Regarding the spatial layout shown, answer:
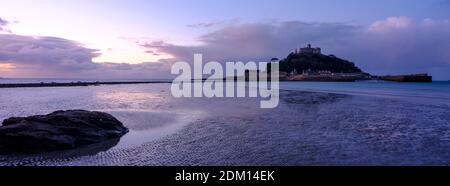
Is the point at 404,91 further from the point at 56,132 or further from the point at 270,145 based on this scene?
the point at 56,132

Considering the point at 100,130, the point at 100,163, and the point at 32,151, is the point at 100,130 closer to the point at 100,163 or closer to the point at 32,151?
the point at 32,151

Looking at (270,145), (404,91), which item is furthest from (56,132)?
(404,91)

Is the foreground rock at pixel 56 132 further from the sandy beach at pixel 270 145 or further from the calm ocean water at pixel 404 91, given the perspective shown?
the calm ocean water at pixel 404 91

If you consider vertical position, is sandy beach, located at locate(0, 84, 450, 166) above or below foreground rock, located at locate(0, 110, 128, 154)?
below

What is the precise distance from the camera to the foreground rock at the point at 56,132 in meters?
16.3

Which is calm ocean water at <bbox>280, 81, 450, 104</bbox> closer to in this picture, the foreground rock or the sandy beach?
the sandy beach

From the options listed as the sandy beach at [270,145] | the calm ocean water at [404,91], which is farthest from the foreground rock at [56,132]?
the calm ocean water at [404,91]

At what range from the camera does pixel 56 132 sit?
17.8 metres

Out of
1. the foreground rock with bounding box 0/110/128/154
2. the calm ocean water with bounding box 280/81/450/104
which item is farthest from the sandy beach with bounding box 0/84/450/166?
the calm ocean water with bounding box 280/81/450/104

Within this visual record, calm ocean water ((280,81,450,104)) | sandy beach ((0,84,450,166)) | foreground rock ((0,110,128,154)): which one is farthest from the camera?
calm ocean water ((280,81,450,104))

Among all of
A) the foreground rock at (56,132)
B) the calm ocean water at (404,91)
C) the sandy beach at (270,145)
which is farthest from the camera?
the calm ocean water at (404,91)

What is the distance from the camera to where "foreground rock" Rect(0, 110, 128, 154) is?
16344 millimetres

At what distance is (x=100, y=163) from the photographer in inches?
560
